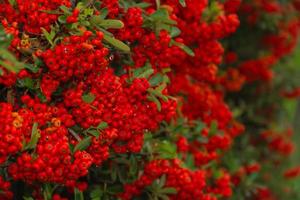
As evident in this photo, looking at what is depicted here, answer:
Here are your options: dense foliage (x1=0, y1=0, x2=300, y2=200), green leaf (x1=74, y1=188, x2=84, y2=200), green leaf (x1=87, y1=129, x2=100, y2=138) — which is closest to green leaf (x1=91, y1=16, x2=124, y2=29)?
dense foliage (x1=0, y1=0, x2=300, y2=200)

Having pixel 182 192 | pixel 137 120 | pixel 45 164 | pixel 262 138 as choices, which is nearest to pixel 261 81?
pixel 262 138

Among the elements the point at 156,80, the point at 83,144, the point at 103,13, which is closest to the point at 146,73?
the point at 156,80

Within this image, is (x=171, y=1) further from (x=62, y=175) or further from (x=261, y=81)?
(x=261, y=81)

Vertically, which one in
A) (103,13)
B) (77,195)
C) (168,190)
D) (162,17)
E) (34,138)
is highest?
(103,13)

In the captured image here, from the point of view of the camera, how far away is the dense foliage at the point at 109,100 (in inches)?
135

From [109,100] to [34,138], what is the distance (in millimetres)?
483

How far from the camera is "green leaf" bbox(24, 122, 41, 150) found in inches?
133

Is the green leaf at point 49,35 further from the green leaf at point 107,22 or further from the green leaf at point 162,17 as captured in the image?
the green leaf at point 162,17

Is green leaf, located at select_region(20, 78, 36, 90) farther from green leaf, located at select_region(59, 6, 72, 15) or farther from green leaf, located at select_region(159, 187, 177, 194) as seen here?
green leaf, located at select_region(159, 187, 177, 194)

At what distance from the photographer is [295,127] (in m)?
11.2

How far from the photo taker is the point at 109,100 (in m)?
3.56

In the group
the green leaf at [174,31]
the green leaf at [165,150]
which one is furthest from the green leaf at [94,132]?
the green leaf at [174,31]

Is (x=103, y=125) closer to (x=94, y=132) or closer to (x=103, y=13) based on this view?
(x=94, y=132)

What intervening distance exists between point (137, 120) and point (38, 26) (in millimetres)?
795
